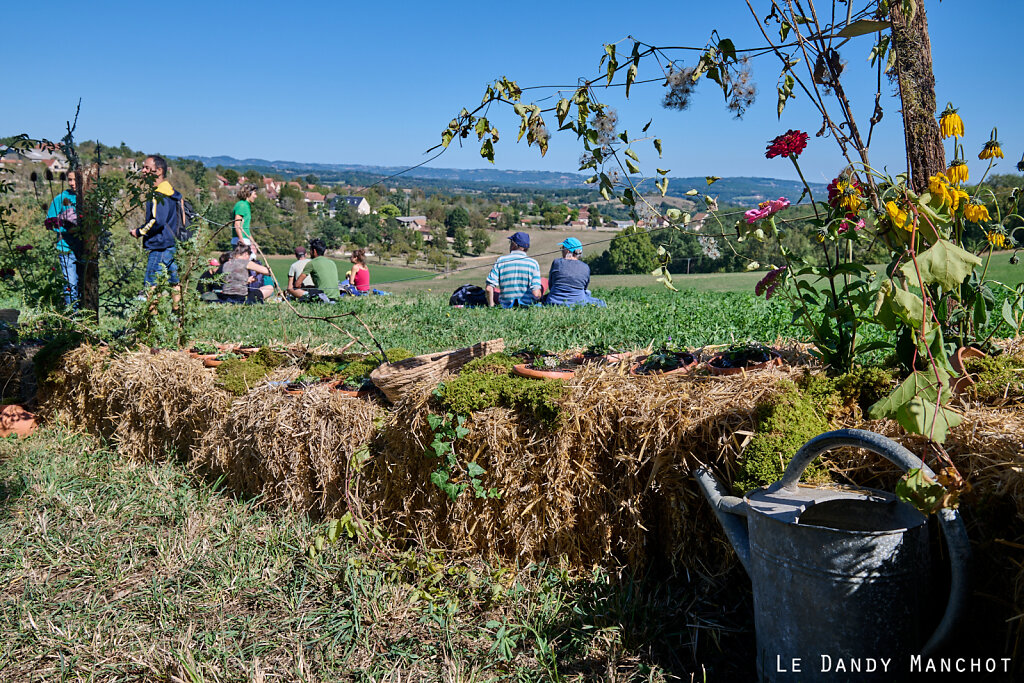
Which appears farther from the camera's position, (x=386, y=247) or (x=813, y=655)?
(x=386, y=247)

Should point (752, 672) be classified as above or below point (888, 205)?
below

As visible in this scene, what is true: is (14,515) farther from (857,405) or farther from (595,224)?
(857,405)

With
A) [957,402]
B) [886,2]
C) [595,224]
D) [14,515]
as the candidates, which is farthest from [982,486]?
[14,515]

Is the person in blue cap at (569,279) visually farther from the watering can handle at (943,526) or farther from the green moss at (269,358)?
the watering can handle at (943,526)

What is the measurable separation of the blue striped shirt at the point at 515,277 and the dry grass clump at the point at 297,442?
17.9ft

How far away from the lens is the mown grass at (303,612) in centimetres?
248

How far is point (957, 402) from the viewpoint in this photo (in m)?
2.52

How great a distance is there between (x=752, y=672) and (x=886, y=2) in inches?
109

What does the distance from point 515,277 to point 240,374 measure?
17.3 feet

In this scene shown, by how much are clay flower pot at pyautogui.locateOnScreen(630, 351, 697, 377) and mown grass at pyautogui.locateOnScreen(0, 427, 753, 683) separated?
0.97 metres

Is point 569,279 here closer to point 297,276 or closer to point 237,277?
point 297,276

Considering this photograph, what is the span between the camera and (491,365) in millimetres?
3605

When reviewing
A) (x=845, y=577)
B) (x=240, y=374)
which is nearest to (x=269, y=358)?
(x=240, y=374)

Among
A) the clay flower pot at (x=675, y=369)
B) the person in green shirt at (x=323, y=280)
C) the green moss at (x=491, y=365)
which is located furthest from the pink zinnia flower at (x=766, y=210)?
the person in green shirt at (x=323, y=280)
